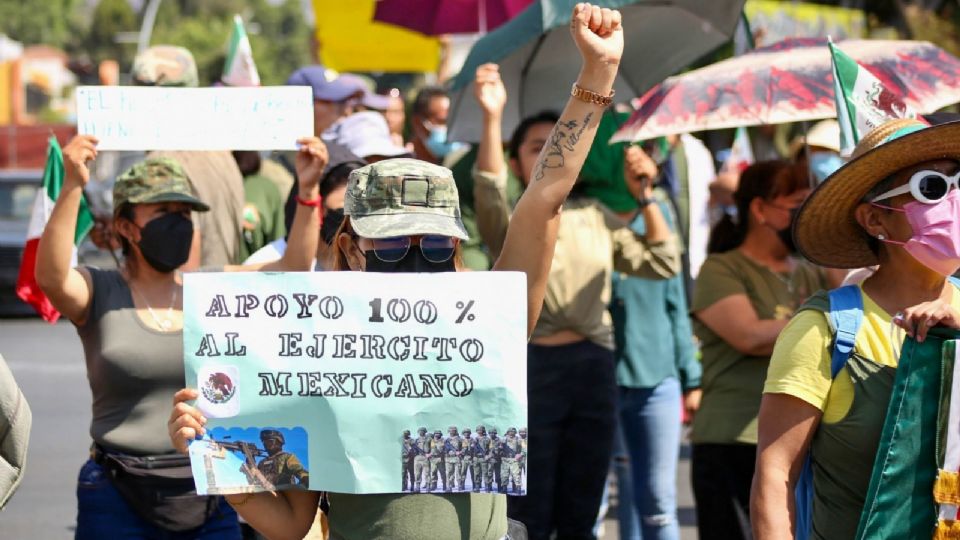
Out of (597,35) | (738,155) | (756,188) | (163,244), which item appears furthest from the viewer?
(738,155)

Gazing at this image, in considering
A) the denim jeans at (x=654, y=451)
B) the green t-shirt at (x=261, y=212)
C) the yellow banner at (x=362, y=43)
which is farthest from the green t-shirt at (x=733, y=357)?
the yellow banner at (x=362, y=43)

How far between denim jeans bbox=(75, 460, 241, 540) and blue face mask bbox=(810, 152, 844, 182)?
2720 millimetres

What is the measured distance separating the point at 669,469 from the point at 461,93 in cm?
182

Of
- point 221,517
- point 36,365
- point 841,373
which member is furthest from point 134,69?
point 36,365

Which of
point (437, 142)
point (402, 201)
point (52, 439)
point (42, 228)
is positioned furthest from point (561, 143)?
point (52, 439)

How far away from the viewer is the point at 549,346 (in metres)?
6.10

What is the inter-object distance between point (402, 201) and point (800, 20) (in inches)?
819

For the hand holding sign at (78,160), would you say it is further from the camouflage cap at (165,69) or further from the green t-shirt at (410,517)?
the green t-shirt at (410,517)

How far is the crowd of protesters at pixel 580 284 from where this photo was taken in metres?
3.44

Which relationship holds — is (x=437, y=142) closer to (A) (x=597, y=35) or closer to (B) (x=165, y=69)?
(B) (x=165, y=69)

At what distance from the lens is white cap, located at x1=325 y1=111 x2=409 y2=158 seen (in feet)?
19.2

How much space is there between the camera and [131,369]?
483cm

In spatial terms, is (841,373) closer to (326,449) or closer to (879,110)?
(326,449)

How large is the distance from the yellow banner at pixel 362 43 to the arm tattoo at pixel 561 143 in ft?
30.6
